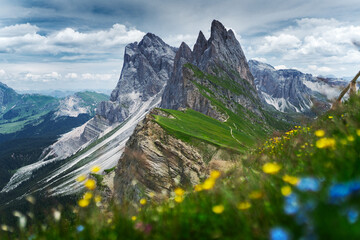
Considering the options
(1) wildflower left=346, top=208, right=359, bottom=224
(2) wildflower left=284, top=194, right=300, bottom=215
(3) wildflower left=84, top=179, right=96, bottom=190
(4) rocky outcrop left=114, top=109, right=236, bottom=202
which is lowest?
(4) rocky outcrop left=114, top=109, right=236, bottom=202

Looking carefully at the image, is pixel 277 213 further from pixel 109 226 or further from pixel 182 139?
pixel 182 139

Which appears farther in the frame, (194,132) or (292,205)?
(194,132)

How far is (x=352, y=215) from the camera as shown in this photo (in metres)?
1.57

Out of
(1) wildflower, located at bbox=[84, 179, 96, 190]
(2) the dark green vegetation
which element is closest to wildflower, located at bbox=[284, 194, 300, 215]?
(2) the dark green vegetation

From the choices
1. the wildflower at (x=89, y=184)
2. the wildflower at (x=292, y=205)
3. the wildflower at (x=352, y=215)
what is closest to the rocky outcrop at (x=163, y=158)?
the wildflower at (x=89, y=184)

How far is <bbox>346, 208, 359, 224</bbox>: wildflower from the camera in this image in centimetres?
157

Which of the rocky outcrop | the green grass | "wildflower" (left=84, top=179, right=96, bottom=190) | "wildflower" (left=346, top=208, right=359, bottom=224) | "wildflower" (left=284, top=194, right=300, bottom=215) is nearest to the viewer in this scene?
"wildflower" (left=346, top=208, right=359, bottom=224)

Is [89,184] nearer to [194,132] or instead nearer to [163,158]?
[163,158]

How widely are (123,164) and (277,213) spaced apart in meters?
64.3

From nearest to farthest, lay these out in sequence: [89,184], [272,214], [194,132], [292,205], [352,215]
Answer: [352,215] → [292,205] → [272,214] → [89,184] → [194,132]

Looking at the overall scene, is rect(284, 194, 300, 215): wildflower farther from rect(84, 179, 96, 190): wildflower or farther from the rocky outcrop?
the rocky outcrop

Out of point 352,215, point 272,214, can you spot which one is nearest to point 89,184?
point 272,214

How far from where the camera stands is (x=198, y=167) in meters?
51.7

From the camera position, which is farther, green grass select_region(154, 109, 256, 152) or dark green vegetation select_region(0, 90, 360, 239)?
green grass select_region(154, 109, 256, 152)
